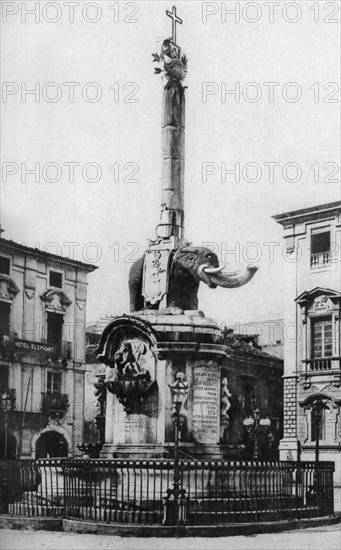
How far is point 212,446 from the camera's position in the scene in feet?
52.2

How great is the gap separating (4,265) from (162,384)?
2362 cm

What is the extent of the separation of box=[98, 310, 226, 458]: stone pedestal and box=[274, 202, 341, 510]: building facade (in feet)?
66.3

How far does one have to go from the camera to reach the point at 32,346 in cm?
3812

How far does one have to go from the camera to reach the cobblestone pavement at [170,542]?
11922mm

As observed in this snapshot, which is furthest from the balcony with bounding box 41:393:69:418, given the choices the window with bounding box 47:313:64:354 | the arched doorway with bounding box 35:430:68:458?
the window with bounding box 47:313:64:354

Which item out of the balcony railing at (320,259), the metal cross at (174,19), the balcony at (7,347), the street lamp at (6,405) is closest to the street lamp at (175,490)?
the metal cross at (174,19)

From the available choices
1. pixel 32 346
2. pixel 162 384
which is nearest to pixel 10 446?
pixel 32 346

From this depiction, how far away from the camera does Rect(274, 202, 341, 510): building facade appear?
1425 inches

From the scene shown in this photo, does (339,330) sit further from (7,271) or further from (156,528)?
(156,528)

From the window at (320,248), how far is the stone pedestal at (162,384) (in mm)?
21960

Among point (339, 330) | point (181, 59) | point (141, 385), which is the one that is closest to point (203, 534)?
point (141, 385)

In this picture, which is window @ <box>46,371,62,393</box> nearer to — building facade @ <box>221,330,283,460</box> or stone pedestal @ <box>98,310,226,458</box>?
building facade @ <box>221,330,283,460</box>

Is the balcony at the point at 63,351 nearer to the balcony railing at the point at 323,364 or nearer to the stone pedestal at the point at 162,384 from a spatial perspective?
the balcony railing at the point at 323,364

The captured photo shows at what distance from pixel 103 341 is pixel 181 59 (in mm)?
6250
